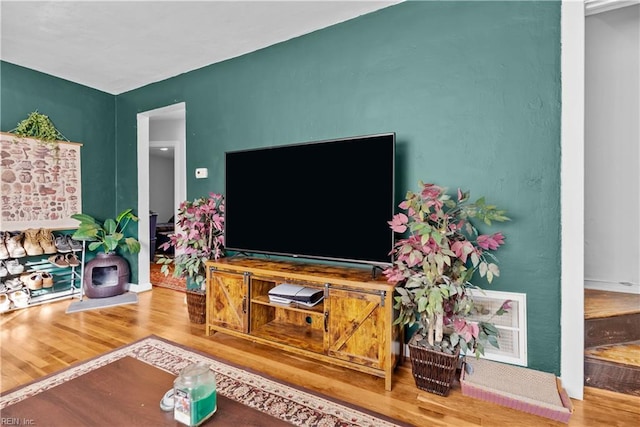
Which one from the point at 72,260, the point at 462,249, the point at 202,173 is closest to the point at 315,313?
the point at 462,249

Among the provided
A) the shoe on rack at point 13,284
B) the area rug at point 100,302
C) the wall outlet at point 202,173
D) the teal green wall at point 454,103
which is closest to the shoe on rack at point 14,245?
the shoe on rack at point 13,284

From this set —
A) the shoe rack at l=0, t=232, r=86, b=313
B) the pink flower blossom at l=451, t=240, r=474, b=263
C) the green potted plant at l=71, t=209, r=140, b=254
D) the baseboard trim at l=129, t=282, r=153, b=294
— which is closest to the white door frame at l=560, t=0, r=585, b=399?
the pink flower blossom at l=451, t=240, r=474, b=263

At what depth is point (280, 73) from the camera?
111 inches

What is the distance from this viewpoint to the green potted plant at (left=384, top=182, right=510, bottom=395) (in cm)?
175

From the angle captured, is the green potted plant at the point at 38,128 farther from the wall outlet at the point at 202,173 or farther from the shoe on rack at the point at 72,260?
the wall outlet at the point at 202,173

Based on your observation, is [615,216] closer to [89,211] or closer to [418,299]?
[418,299]

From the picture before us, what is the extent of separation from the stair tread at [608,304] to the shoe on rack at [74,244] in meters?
4.54

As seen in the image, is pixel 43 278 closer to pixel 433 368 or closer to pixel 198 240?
pixel 198 240

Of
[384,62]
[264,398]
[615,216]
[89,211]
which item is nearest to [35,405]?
[264,398]

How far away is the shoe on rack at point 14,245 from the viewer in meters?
3.10

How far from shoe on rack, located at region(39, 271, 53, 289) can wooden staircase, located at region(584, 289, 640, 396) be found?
4576 mm

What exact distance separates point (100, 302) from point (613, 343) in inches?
171

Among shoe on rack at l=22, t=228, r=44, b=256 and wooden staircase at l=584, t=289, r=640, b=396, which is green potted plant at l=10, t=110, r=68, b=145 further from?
wooden staircase at l=584, t=289, r=640, b=396

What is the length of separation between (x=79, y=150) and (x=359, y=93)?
3297 millimetres
